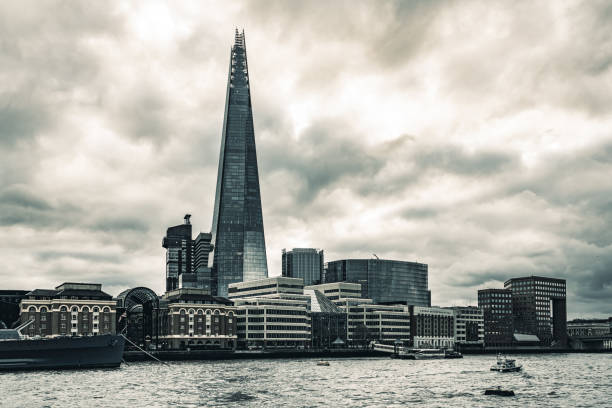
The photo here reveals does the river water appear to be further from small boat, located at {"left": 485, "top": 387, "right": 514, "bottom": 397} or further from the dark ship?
the dark ship

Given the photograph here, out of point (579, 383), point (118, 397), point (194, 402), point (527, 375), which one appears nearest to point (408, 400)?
point (194, 402)

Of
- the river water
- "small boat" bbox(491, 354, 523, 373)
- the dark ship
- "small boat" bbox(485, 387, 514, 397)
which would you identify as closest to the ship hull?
the dark ship

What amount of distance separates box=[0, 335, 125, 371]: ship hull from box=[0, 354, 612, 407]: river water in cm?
523

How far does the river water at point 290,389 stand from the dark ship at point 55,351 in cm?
524

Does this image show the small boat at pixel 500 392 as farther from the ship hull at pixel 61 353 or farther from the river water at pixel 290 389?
the ship hull at pixel 61 353

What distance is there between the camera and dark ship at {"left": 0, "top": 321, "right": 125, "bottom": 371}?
155 meters

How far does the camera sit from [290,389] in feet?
382

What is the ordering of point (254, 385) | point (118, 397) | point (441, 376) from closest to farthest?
point (118, 397) < point (254, 385) < point (441, 376)

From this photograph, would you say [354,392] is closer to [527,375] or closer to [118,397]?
[118,397]

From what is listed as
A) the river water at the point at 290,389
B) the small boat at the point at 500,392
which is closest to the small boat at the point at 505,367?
the river water at the point at 290,389

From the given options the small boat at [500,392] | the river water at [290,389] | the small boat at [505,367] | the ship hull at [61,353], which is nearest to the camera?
the river water at [290,389]

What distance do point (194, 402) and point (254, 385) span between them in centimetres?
2562

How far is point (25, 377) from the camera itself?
139 m

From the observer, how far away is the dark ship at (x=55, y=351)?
154625mm
